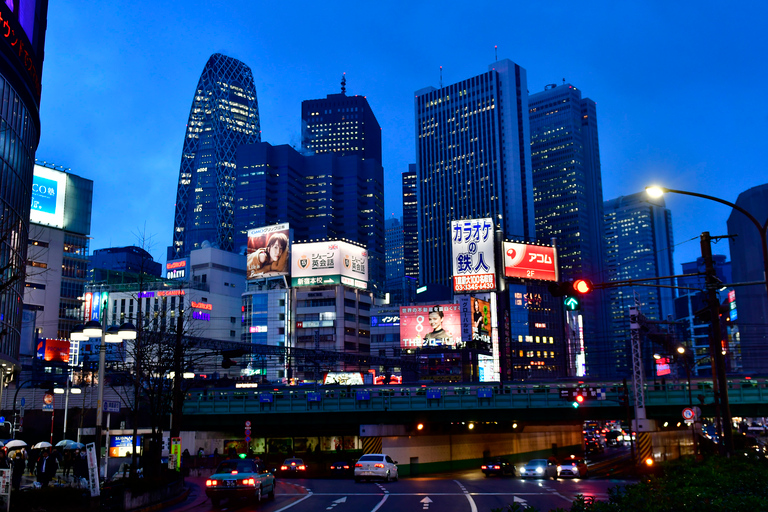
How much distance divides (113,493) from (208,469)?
33.6 m

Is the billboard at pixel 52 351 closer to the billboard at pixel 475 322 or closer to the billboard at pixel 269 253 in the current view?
the billboard at pixel 269 253

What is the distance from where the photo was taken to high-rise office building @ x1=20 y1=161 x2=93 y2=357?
113125 millimetres

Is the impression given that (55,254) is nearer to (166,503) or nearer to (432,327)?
(432,327)

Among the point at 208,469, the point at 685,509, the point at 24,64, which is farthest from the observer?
the point at 208,469

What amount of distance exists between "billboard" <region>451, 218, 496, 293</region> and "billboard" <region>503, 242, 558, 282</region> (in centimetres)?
380

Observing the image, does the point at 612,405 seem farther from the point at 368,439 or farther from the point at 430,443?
the point at 368,439

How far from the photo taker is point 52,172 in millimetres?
112312

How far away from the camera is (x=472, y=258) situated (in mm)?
110562

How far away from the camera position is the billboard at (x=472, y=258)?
109375 millimetres

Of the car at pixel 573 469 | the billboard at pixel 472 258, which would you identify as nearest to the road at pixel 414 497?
the car at pixel 573 469

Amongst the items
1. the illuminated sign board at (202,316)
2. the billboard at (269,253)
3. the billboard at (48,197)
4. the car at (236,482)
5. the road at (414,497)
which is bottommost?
the road at (414,497)

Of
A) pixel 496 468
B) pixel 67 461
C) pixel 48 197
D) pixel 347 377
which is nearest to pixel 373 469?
pixel 496 468

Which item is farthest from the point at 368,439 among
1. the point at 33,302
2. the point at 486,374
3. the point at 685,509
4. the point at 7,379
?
the point at 33,302

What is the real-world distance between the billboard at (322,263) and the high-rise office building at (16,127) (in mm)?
86978
